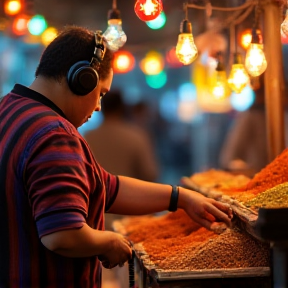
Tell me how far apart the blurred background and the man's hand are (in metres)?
1.07

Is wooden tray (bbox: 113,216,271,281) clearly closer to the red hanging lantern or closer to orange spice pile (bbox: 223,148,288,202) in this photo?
orange spice pile (bbox: 223,148,288,202)

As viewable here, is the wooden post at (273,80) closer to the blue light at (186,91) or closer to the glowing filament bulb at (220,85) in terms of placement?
the glowing filament bulb at (220,85)

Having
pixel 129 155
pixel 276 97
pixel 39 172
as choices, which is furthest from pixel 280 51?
pixel 39 172

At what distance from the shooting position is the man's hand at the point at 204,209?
2.58 m

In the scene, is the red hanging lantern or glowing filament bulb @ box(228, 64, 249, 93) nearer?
the red hanging lantern

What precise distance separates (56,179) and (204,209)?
40.0 inches

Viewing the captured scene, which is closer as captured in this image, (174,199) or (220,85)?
(174,199)

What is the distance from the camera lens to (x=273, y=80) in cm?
346

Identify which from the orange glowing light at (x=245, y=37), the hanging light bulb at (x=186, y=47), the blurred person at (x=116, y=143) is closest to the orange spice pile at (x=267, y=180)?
the hanging light bulb at (x=186, y=47)

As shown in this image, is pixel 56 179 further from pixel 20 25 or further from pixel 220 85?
pixel 20 25

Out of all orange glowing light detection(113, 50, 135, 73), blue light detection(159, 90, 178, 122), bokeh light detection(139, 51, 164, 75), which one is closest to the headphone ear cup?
orange glowing light detection(113, 50, 135, 73)

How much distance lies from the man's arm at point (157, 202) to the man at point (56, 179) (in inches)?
18.7

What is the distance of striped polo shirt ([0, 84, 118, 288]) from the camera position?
1823mm

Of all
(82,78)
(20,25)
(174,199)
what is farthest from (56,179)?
(20,25)
